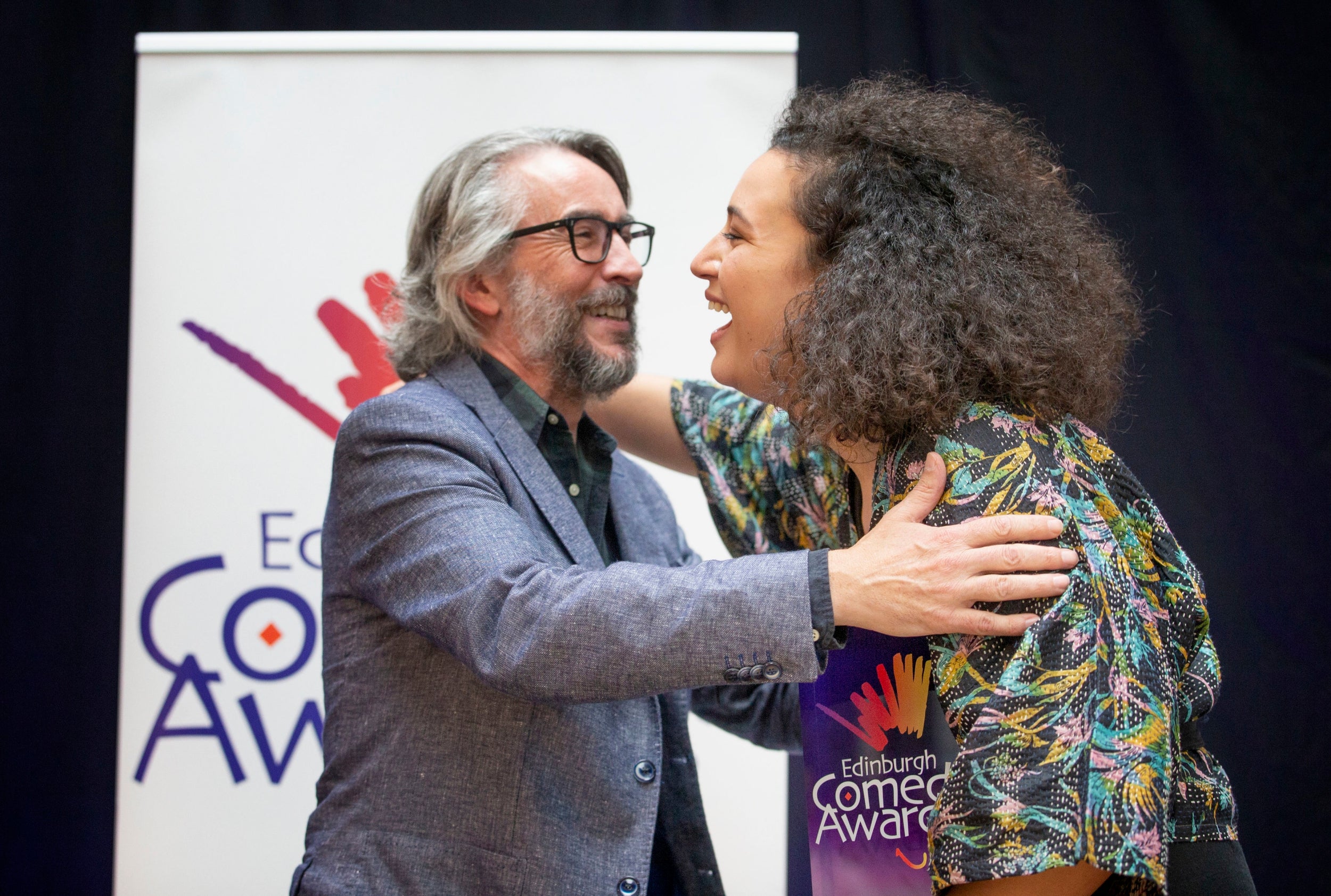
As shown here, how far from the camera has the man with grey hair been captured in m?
1.22

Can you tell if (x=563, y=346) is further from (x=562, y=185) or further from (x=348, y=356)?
(x=348, y=356)

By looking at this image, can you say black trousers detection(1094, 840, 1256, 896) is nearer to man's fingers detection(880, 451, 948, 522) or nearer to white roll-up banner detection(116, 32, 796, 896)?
man's fingers detection(880, 451, 948, 522)

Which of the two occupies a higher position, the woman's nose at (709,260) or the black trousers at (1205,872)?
the woman's nose at (709,260)

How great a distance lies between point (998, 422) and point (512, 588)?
2.14ft

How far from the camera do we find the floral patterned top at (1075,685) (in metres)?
1.02

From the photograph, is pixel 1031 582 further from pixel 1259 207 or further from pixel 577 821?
pixel 1259 207

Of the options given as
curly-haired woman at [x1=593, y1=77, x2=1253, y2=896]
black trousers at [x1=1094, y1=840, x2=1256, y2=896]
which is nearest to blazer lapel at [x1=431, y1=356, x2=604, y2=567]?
curly-haired woman at [x1=593, y1=77, x2=1253, y2=896]

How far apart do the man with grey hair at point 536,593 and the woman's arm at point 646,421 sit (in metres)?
0.06

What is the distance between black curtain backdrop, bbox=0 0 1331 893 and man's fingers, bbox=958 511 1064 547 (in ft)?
5.79

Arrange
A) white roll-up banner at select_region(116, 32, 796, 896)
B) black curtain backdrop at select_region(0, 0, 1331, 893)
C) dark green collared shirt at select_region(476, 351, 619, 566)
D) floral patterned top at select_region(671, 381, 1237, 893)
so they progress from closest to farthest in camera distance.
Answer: floral patterned top at select_region(671, 381, 1237, 893) → dark green collared shirt at select_region(476, 351, 619, 566) → white roll-up banner at select_region(116, 32, 796, 896) → black curtain backdrop at select_region(0, 0, 1331, 893)

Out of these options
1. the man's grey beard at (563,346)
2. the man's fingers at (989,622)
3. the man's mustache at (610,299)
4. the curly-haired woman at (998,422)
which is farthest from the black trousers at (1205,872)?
the man's mustache at (610,299)

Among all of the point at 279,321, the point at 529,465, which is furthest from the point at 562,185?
the point at 279,321

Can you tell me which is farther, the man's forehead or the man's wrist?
the man's forehead

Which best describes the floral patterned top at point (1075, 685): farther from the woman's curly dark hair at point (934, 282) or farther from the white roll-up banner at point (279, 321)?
the white roll-up banner at point (279, 321)
